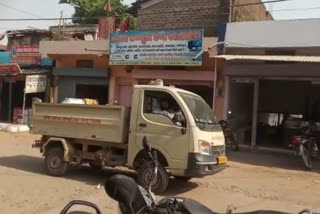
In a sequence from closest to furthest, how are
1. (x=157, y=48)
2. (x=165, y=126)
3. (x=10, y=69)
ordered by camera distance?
(x=165, y=126) < (x=157, y=48) < (x=10, y=69)

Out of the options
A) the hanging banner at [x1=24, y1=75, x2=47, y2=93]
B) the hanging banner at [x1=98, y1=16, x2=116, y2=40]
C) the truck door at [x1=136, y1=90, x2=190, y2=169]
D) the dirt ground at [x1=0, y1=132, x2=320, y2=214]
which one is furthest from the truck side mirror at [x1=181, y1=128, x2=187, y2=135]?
the hanging banner at [x1=98, y1=16, x2=116, y2=40]

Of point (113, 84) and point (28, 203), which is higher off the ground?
point (113, 84)

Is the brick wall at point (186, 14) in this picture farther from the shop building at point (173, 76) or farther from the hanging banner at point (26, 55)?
the hanging banner at point (26, 55)

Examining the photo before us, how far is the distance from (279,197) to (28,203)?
465 centimetres

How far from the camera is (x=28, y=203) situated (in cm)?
816

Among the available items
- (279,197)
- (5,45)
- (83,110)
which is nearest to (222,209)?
(279,197)

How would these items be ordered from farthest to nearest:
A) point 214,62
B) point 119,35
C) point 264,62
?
1. point 119,35
2. point 214,62
3. point 264,62

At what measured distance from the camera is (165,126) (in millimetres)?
9289

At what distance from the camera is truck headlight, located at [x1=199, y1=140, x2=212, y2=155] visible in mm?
9047

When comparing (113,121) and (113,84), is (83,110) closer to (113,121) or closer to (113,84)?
(113,121)

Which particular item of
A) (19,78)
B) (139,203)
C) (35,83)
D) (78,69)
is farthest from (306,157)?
(19,78)

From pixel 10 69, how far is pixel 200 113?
14.4 metres

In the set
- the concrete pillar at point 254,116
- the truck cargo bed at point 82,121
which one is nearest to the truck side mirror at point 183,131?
the truck cargo bed at point 82,121

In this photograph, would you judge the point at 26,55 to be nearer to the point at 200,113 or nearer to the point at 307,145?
the point at 307,145
